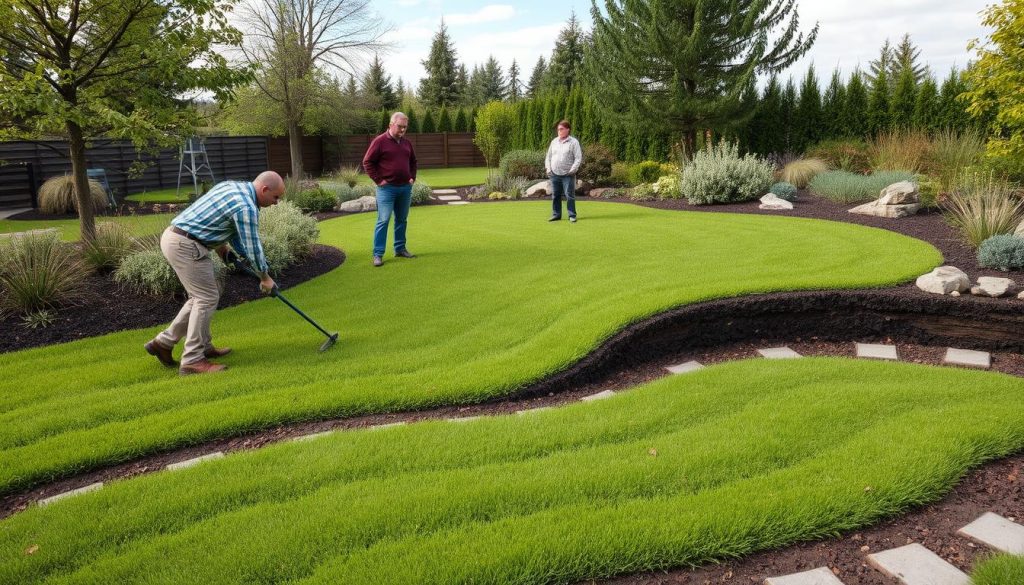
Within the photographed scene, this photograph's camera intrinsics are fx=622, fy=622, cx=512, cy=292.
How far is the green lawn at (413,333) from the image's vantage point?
145 inches

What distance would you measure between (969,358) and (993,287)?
0.85 m

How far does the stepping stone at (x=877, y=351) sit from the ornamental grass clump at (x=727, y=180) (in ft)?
22.6

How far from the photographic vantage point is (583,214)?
11664 mm

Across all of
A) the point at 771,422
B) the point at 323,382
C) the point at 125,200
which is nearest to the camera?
the point at 771,422

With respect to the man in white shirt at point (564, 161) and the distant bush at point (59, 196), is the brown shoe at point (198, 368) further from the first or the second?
the distant bush at point (59, 196)

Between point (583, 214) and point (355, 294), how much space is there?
20.4 ft

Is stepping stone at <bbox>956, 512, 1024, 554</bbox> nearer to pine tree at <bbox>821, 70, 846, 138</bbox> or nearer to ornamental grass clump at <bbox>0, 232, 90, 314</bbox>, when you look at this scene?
ornamental grass clump at <bbox>0, 232, 90, 314</bbox>

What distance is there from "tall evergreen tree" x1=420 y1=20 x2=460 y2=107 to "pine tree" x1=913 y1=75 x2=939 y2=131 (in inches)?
1352

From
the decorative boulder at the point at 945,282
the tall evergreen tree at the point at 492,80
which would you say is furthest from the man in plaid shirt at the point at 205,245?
the tall evergreen tree at the point at 492,80

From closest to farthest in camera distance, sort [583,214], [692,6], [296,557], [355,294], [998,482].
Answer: [296,557] → [998,482] → [355,294] → [583,214] → [692,6]

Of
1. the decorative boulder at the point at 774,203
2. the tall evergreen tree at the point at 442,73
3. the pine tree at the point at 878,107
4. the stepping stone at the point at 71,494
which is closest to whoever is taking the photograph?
the stepping stone at the point at 71,494

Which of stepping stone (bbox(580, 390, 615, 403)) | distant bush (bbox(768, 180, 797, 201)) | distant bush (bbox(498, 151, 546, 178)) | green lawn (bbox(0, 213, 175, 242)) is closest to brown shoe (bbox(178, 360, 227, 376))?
stepping stone (bbox(580, 390, 615, 403))

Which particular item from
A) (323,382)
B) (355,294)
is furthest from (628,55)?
(323,382)

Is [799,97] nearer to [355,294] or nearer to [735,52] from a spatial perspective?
[735,52]
